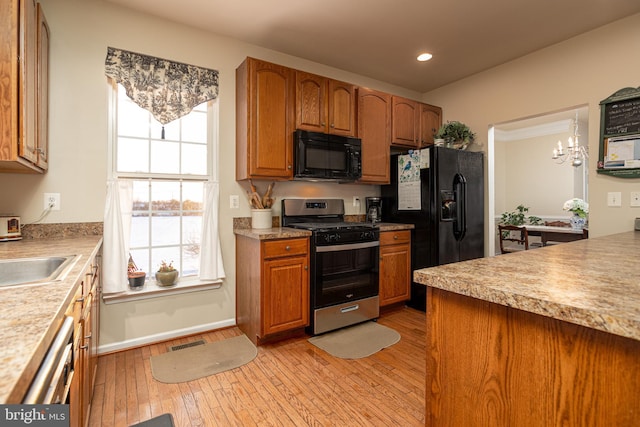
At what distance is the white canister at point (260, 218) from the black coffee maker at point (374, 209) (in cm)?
131

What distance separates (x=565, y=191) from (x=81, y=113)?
293 inches

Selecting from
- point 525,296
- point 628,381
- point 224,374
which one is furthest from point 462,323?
point 224,374

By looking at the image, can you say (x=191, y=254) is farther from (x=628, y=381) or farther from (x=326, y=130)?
(x=628, y=381)

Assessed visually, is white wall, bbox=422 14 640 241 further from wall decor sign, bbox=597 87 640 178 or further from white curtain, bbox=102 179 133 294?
white curtain, bbox=102 179 133 294

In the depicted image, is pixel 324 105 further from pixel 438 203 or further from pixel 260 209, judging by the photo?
pixel 438 203

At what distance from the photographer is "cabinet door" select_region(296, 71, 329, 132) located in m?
2.88

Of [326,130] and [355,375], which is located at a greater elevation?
[326,130]

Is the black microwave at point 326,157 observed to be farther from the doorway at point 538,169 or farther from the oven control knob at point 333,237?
the doorway at point 538,169

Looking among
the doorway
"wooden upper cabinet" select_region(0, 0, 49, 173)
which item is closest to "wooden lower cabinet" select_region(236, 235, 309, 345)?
"wooden upper cabinet" select_region(0, 0, 49, 173)

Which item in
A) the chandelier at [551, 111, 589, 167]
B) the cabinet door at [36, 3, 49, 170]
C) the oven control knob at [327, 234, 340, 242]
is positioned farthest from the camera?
the chandelier at [551, 111, 589, 167]

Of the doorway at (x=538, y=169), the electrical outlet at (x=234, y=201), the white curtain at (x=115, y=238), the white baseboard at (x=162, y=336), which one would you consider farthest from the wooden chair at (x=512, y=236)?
the white curtain at (x=115, y=238)

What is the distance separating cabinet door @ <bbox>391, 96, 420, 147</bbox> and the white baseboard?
2.62 meters

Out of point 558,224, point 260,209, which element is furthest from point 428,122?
point 558,224

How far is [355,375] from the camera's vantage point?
6.89 ft
